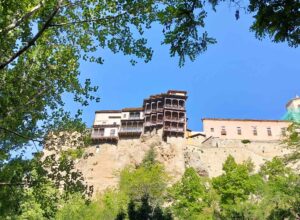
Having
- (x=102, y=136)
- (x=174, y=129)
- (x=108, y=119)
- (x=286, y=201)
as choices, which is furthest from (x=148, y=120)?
(x=286, y=201)

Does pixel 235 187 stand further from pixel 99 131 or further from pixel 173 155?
pixel 99 131

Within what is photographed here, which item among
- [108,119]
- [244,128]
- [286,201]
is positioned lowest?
[286,201]

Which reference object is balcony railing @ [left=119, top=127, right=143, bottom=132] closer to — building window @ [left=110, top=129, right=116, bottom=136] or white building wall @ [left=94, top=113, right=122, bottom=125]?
building window @ [left=110, top=129, right=116, bottom=136]

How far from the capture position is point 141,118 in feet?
222

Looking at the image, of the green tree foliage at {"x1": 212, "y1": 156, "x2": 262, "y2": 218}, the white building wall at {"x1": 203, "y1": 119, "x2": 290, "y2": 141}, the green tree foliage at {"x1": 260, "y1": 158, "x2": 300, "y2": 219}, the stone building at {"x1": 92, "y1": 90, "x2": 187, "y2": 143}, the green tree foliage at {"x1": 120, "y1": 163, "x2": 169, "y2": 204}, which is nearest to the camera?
the green tree foliage at {"x1": 260, "y1": 158, "x2": 300, "y2": 219}

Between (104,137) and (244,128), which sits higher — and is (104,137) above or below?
below

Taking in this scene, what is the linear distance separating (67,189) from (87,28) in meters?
6.37

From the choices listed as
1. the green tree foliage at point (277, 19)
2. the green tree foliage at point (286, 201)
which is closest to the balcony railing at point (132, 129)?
the green tree foliage at point (286, 201)

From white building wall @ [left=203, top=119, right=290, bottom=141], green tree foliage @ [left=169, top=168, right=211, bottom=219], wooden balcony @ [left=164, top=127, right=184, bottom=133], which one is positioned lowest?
green tree foliage @ [left=169, top=168, right=211, bottom=219]

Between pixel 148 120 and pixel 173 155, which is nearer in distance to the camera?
pixel 173 155

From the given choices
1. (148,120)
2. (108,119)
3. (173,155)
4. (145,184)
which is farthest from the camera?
(108,119)

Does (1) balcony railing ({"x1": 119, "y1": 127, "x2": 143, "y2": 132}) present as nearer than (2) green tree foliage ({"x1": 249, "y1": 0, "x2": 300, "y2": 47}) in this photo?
No

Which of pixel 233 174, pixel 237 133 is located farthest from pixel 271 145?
pixel 233 174

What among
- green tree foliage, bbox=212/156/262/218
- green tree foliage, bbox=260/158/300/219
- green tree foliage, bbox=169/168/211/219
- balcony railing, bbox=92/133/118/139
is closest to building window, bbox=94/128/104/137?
balcony railing, bbox=92/133/118/139
